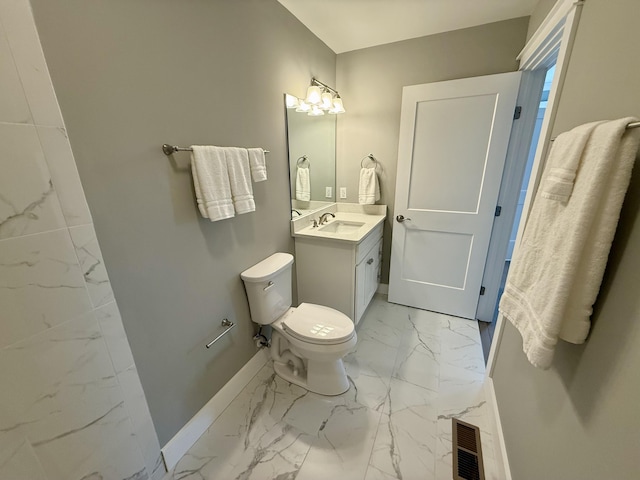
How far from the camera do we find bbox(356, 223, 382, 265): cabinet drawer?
1918 millimetres

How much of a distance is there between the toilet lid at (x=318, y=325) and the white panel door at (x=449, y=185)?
114 cm

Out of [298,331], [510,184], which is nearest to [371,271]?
[298,331]

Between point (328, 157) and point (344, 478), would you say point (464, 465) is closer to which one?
point (344, 478)

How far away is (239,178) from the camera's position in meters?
1.34

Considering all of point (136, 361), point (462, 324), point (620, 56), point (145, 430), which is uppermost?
point (620, 56)

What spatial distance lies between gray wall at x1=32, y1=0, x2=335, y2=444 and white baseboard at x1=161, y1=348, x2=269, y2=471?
0.15 ft

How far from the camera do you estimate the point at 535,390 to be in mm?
1010

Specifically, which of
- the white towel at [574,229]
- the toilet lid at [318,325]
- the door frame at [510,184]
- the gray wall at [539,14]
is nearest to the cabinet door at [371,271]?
the toilet lid at [318,325]

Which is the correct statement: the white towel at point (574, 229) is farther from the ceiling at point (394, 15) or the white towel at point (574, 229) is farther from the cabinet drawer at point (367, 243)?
the ceiling at point (394, 15)

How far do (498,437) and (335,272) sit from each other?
1.26 meters

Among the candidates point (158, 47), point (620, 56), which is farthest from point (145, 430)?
point (620, 56)

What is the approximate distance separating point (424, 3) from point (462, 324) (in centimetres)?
243

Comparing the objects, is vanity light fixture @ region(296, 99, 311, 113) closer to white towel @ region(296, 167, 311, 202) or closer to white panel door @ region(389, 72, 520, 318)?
white towel @ region(296, 167, 311, 202)

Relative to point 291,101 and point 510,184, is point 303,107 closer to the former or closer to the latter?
point 291,101
